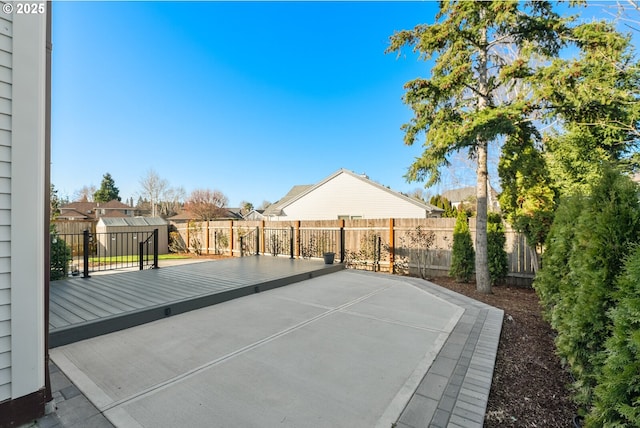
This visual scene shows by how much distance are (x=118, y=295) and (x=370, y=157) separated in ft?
63.5

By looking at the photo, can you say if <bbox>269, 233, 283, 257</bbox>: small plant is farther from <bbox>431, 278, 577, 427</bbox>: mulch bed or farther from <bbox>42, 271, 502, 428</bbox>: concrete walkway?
<bbox>431, 278, 577, 427</bbox>: mulch bed

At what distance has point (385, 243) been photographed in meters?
8.59

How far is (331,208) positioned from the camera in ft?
55.8

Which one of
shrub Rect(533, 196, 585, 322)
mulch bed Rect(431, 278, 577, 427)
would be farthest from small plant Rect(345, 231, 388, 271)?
shrub Rect(533, 196, 585, 322)

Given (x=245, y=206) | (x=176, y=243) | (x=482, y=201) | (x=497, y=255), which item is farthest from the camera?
(x=245, y=206)

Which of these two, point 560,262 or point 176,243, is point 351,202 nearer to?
point 176,243

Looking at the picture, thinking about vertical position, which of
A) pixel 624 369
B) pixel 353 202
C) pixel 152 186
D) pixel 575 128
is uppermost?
pixel 152 186

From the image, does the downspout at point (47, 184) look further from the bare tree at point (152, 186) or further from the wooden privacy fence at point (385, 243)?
the bare tree at point (152, 186)

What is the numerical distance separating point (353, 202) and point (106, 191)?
42.7 meters

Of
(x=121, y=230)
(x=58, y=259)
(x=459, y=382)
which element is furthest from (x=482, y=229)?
(x=121, y=230)

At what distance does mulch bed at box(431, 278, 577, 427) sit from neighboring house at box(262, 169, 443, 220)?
11.1 metres

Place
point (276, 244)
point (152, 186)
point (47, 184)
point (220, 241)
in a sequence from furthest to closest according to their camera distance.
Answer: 1. point (152, 186)
2. point (220, 241)
3. point (276, 244)
4. point (47, 184)

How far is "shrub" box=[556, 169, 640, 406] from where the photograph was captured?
2.05 metres

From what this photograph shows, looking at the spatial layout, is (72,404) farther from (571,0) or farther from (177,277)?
(571,0)
